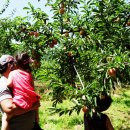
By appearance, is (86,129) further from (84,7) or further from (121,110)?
A: (121,110)

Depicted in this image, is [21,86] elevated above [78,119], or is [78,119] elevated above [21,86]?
[21,86]

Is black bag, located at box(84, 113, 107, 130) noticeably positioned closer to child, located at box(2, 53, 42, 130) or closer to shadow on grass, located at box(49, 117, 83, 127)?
child, located at box(2, 53, 42, 130)

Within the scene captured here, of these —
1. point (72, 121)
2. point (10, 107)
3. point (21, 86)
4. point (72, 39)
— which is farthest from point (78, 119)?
point (10, 107)

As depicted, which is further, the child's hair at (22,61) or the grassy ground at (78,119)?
the grassy ground at (78,119)

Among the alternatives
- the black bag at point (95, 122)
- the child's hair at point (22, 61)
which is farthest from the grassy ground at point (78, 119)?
the child's hair at point (22, 61)

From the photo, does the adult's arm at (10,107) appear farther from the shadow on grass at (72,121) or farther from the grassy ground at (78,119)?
the shadow on grass at (72,121)

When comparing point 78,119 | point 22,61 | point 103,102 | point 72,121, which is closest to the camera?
point 103,102

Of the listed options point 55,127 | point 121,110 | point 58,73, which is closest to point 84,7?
point 58,73

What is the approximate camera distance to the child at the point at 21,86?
11.4 ft

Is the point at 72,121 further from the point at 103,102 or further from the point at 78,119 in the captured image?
the point at 103,102

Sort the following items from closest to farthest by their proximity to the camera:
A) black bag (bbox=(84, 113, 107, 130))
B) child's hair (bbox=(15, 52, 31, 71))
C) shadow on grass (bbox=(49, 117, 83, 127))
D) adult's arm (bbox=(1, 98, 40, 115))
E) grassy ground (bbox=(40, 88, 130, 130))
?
adult's arm (bbox=(1, 98, 40, 115)), black bag (bbox=(84, 113, 107, 130)), child's hair (bbox=(15, 52, 31, 71)), grassy ground (bbox=(40, 88, 130, 130)), shadow on grass (bbox=(49, 117, 83, 127))

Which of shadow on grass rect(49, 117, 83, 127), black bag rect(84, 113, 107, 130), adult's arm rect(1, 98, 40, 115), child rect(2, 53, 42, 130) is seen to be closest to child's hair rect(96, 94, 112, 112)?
black bag rect(84, 113, 107, 130)

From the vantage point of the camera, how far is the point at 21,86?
3.53 m

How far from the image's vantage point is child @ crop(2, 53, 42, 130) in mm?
3471
